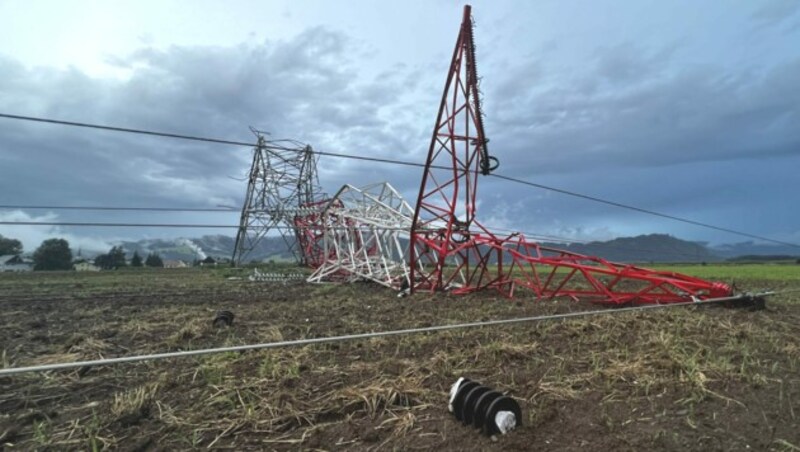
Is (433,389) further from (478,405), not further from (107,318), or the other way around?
(107,318)

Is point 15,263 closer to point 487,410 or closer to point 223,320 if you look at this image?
point 223,320

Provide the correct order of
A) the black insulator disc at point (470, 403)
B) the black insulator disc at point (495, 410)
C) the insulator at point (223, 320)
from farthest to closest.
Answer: the insulator at point (223, 320) < the black insulator disc at point (470, 403) < the black insulator disc at point (495, 410)

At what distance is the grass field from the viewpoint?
141 inches

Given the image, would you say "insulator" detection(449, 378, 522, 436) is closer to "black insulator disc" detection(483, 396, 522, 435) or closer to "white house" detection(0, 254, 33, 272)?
"black insulator disc" detection(483, 396, 522, 435)

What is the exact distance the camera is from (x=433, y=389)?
15.1 feet

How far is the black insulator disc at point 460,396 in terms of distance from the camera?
3846 mm

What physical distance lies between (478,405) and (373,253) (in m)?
21.7

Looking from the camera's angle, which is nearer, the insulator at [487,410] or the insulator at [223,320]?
the insulator at [487,410]

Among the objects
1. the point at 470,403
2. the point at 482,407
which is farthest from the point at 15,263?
the point at 482,407

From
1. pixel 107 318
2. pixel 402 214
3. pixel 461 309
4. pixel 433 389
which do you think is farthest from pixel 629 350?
pixel 402 214

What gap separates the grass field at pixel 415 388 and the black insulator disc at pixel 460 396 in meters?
0.15

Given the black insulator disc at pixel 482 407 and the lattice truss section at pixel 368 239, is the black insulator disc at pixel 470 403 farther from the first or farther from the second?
the lattice truss section at pixel 368 239

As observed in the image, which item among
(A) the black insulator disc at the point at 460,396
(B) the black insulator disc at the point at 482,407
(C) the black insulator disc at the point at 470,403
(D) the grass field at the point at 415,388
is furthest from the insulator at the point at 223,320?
(B) the black insulator disc at the point at 482,407

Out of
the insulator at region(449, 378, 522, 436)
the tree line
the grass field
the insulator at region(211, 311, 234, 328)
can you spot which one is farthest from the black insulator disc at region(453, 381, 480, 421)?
the tree line
